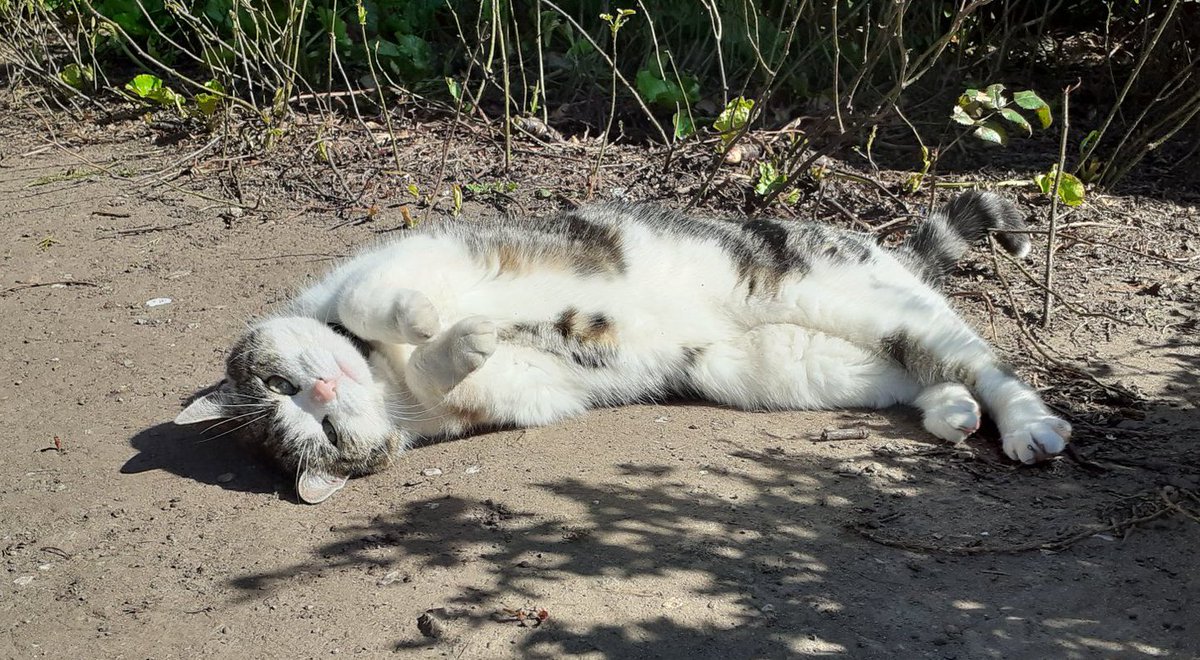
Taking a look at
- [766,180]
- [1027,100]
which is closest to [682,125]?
[766,180]

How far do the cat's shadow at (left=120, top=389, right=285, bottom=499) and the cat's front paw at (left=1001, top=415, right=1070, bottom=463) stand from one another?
99.4 inches

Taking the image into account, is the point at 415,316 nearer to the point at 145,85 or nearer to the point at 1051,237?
the point at 1051,237

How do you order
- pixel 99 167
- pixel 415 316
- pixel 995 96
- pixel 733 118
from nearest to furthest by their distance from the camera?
pixel 415 316 < pixel 995 96 < pixel 733 118 < pixel 99 167

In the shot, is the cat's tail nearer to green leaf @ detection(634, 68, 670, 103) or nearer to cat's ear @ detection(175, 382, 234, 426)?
green leaf @ detection(634, 68, 670, 103)

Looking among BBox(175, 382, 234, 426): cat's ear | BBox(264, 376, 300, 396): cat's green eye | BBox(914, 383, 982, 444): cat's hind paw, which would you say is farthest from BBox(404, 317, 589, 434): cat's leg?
BBox(914, 383, 982, 444): cat's hind paw

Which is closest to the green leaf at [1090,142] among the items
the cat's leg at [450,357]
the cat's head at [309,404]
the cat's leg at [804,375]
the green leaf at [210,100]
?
the cat's leg at [804,375]

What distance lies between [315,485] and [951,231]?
297 centimetres

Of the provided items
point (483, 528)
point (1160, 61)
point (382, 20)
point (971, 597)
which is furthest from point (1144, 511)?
point (382, 20)

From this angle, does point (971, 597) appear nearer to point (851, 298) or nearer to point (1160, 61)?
point (851, 298)

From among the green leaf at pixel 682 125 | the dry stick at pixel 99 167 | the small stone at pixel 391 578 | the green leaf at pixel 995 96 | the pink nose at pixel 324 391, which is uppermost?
the green leaf at pixel 995 96

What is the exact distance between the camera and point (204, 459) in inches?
157

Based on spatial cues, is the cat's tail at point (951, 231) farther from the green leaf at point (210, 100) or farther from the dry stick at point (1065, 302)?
the green leaf at point (210, 100)

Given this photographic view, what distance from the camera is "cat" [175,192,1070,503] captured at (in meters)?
3.82

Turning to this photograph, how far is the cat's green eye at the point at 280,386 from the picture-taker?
389 cm
